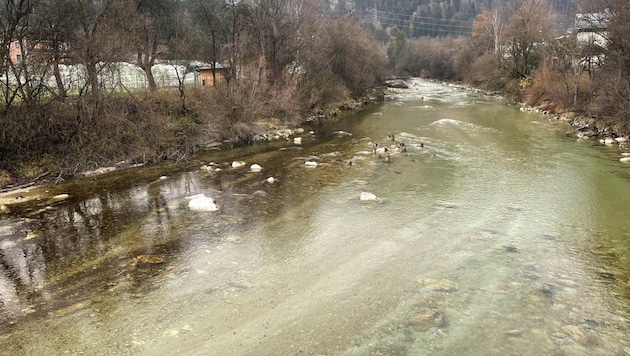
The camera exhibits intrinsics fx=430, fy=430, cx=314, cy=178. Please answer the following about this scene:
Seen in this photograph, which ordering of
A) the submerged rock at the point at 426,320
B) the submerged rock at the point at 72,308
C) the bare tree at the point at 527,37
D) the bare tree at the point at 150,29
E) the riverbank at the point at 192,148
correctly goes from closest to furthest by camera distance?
1. the submerged rock at the point at 426,320
2. the submerged rock at the point at 72,308
3. the riverbank at the point at 192,148
4. the bare tree at the point at 150,29
5. the bare tree at the point at 527,37

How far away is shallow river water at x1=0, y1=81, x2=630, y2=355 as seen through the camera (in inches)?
222

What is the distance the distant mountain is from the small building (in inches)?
3807

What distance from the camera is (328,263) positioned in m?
7.71

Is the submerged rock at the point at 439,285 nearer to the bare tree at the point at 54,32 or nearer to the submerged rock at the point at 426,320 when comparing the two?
the submerged rock at the point at 426,320

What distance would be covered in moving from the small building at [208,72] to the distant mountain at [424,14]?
96.7 m

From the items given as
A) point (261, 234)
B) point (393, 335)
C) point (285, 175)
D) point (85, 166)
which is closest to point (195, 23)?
point (85, 166)

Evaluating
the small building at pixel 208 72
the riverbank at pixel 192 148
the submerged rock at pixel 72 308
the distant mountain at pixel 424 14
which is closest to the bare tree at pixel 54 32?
the riverbank at pixel 192 148

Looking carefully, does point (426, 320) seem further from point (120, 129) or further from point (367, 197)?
point (120, 129)

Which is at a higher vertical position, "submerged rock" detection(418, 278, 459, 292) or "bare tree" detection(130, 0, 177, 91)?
"bare tree" detection(130, 0, 177, 91)

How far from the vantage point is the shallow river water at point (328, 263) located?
5629 millimetres

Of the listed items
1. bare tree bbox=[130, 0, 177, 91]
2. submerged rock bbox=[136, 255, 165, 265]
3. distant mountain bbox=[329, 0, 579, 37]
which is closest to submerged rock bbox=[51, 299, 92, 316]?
submerged rock bbox=[136, 255, 165, 265]

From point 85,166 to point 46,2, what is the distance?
22.7 ft

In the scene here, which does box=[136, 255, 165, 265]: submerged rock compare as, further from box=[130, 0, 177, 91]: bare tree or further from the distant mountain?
the distant mountain

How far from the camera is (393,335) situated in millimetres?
5645
